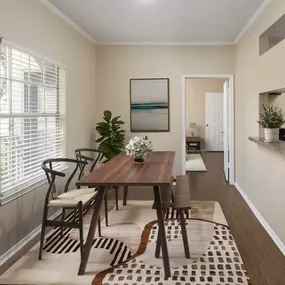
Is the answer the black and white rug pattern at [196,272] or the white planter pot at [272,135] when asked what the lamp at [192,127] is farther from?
the black and white rug pattern at [196,272]

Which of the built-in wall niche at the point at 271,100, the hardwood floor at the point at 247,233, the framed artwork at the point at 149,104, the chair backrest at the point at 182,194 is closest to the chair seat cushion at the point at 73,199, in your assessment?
the chair backrest at the point at 182,194

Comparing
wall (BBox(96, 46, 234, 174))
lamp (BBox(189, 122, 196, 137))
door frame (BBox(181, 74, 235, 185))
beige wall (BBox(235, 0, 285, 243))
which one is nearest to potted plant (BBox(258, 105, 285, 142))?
beige wall (BBox(235, 0, 285, 243))

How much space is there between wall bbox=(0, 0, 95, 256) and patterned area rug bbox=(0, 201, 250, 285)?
312 mm

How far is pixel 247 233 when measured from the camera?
3445 mm

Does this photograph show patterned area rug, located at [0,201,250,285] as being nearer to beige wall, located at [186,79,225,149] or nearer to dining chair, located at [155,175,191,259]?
dining chair, located at [155,175,191,259]

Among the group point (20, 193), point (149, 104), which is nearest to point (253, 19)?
point (149, 104)

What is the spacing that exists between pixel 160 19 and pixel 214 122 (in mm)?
7197

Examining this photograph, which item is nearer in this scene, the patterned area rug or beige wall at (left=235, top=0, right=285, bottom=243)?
the patterned area rug

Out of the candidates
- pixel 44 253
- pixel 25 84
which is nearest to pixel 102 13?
pixel 25 84

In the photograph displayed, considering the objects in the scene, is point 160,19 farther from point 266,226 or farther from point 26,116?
point 266,226

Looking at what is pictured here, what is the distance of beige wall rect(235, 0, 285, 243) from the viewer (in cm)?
319

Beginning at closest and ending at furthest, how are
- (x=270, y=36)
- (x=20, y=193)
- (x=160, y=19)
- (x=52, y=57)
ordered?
(x=20, y=193), (x=52, y=57), (x=270, y=36), (x=160, y=19)

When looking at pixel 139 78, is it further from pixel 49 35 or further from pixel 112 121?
pixel 49 35

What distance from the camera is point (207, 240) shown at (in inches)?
127
